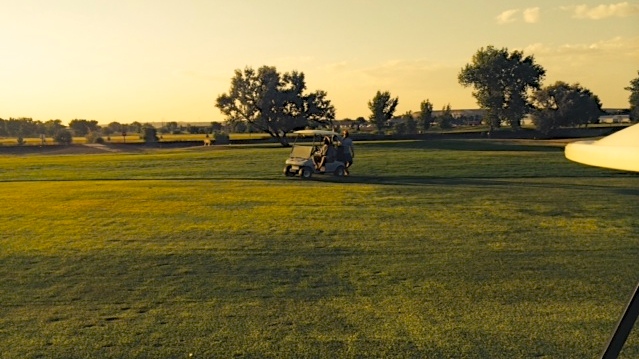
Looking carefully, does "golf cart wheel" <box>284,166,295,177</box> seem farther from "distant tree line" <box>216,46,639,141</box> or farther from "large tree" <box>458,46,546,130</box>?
"large tree" <box>458,46,546,130</box>

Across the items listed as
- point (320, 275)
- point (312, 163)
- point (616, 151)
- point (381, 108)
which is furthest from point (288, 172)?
point (381, 108)

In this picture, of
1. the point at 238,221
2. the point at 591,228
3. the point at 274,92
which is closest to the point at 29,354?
the point at 238,221

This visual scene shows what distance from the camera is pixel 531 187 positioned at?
63.3 feet

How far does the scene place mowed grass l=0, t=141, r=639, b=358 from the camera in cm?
563

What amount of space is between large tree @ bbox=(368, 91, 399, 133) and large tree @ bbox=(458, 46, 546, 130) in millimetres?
10141

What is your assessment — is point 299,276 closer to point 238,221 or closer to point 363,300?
point 363,300

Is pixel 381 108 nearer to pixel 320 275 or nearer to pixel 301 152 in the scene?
pixel 301 152

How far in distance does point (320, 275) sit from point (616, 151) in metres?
6.75

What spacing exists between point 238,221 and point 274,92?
51526 millimetres

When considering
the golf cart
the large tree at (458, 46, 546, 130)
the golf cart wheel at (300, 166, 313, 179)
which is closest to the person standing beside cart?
the golf cart

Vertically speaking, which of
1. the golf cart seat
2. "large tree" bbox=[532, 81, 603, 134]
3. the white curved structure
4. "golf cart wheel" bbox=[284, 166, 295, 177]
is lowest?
"golf cart wheel" bbox=[284, 166, 295, 177]

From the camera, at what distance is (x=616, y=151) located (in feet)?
4.72

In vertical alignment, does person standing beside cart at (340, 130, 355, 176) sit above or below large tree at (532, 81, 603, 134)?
below

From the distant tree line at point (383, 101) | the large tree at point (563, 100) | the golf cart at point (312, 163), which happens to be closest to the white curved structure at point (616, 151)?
the large tree at point (563, 100)
